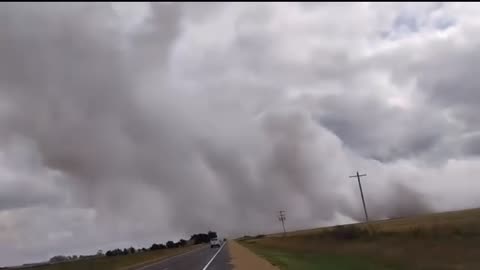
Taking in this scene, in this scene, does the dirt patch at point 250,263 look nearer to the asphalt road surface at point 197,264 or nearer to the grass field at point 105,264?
the asphalt road surface at point 197,264

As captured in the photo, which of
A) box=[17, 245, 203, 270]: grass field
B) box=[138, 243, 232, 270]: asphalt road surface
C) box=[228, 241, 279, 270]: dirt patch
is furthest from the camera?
box=[17, 245, 203, 270]: grass field

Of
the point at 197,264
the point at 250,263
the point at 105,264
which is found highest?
the point at 105,264

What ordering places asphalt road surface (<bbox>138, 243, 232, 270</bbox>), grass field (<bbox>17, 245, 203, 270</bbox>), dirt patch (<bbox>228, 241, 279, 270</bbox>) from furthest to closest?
grass field (<bbox>17, 245, 203, 270</bbox>) < asphalt road surface (<bbox>138, 243, 232, 270</bbox>) < dirt patch (<bbox>228, 241, 279, 270</bbox>)

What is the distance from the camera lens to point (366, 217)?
80.8 metres

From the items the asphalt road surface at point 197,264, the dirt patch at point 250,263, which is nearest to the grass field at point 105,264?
the asphalt road surface at point 197,264

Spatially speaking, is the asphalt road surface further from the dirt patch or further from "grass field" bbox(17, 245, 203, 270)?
"grass field" bbox(17, 245, 203, 270)

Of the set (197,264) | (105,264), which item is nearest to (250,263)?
(197,264)

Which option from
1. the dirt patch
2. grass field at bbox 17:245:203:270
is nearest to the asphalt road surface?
the dirt patch

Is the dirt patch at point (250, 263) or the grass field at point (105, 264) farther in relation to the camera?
the grass field at point (105, 264)

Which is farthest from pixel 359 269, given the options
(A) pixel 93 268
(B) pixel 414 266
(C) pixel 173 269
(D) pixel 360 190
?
(D) pixel 360 190

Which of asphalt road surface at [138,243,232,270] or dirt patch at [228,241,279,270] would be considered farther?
asphalt road surface at [138,243,232,270]

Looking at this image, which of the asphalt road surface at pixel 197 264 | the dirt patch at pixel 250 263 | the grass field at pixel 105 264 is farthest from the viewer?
the grass field at pixel 105 264

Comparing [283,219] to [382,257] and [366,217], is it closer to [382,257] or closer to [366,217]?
[366,217]

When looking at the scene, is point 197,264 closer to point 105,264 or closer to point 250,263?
point 250,263
